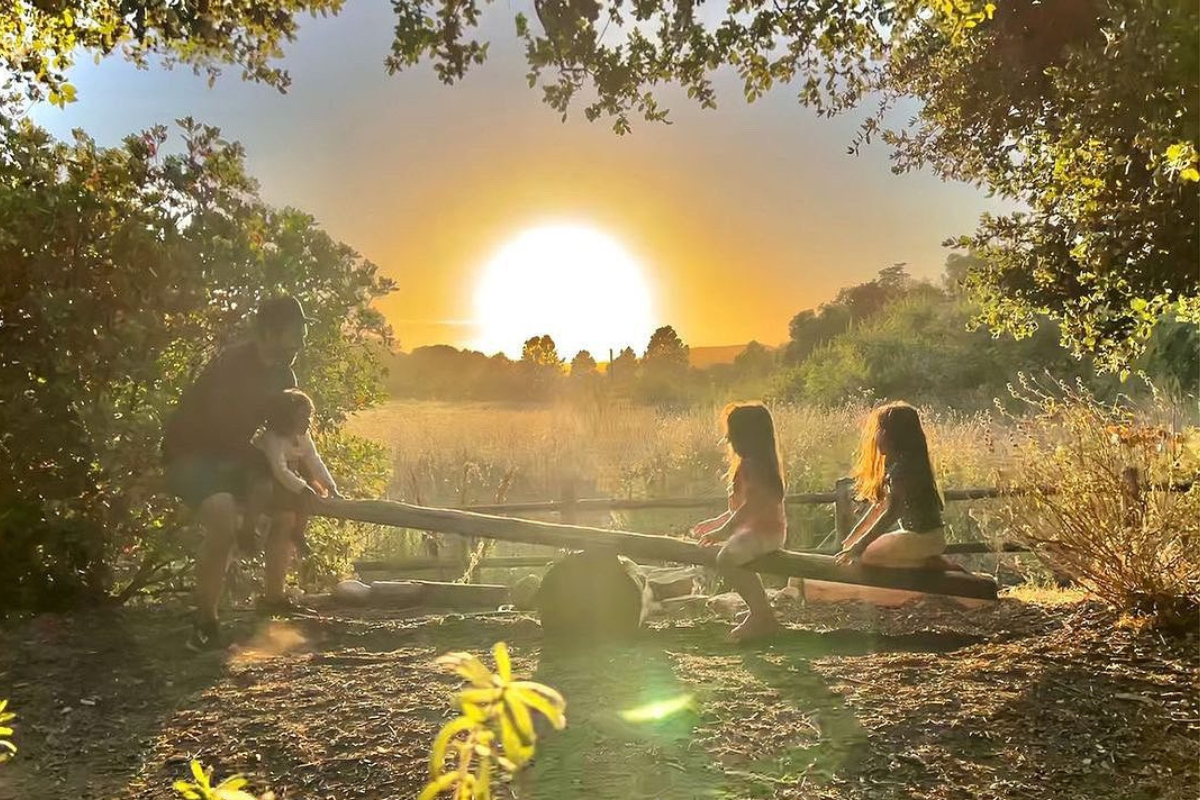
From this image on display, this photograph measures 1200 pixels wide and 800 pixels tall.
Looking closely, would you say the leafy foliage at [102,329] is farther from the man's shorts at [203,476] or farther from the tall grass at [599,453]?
the tall grass at [599,453]

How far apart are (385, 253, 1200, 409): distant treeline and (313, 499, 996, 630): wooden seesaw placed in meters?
4.64

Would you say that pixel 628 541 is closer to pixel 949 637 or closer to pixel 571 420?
pixel 949 637

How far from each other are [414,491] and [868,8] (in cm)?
704

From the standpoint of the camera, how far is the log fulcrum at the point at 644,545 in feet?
13.6

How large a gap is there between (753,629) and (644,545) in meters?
0.68

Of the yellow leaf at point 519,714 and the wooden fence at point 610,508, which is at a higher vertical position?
the yellow leaf at point 519,714

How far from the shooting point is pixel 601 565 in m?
4.39

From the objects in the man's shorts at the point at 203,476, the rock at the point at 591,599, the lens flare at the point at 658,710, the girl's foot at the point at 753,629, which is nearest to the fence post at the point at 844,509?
the girl's foot at the point at 753,629

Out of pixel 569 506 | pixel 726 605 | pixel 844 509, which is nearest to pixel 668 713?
pixel 726 605

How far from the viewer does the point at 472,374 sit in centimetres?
1009

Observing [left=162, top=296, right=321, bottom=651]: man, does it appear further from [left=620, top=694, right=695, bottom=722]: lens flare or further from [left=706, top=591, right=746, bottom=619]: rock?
[left=706, top=591, right=746, bottom=619]: rock

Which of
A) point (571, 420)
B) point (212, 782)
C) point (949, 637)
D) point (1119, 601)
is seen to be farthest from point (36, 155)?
point (571, 420)

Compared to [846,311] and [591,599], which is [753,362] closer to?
[846,311]

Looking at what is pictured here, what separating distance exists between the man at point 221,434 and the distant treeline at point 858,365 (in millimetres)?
4759
